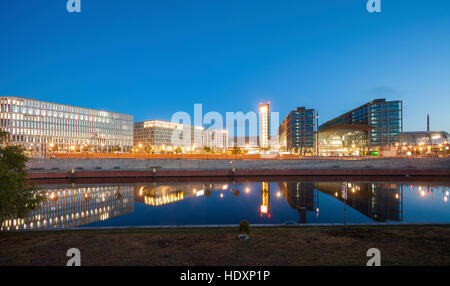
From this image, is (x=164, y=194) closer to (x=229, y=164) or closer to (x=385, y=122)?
(x=229, y=164)

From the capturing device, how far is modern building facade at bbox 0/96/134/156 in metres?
120

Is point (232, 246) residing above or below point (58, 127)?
below

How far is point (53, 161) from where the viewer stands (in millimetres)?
53031

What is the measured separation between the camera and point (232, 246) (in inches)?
411

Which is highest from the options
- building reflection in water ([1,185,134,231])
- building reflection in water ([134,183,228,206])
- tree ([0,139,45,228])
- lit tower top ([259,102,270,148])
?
lit tower top ([259,102,270,148])

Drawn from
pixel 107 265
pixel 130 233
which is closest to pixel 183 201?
pixel 130 233

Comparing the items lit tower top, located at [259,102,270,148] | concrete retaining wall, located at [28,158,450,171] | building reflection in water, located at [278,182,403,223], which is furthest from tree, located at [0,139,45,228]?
lit tower top, located at [259,102,270,148]

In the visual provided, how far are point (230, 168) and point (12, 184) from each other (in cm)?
4244

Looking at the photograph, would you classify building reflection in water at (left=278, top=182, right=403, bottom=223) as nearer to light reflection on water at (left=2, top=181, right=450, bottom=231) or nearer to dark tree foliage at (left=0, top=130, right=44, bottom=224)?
light reflection on water at (left=2, top=181, right=450, bottom=231)

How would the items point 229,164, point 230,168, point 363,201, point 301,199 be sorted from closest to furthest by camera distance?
point 363,201
point 301,199
point 230,168
point 229,164

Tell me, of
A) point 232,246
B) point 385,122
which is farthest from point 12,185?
point 385,122

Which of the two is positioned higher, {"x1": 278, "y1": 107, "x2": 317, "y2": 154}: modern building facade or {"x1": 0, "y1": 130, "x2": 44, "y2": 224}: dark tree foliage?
{"x1": 278, "y1": 107, "x2": 317, "y2": 154}: modern building facade

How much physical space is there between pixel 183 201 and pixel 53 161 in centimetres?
4195
